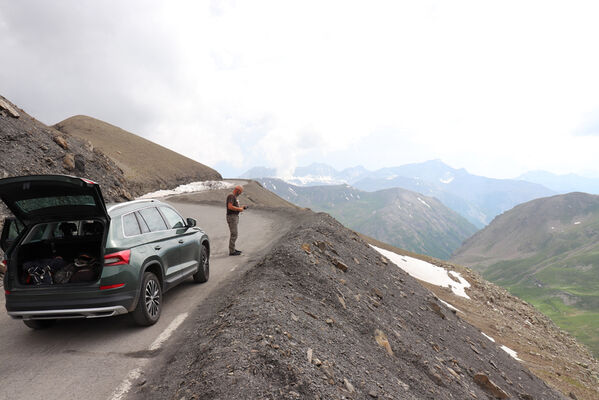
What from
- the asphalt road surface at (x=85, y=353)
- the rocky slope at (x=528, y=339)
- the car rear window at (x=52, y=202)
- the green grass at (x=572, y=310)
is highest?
the car rear window at (x=52, y=202)

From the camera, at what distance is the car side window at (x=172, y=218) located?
7840 millimetres

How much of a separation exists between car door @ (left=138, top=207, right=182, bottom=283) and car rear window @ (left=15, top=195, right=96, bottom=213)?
116 centimetres

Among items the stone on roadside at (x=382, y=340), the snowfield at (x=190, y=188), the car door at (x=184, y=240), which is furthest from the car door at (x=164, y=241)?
the snowfield at (x=190, y=188)

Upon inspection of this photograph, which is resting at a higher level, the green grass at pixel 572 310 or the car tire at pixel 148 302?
the car tire at pixel 148 302

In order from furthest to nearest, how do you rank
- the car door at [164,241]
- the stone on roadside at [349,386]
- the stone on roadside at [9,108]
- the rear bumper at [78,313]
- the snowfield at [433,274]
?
the snowfield at [433,274] < the stone on roadside at [9,108] < the car door at [164,241] < the rear bumper at [78,313] < the stone on roadside at [349,386]

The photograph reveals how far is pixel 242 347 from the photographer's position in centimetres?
462

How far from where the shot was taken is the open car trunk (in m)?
5.86

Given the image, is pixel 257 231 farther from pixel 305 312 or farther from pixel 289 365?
pixel 289 365

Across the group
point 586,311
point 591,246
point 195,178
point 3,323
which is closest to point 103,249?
point 3,323

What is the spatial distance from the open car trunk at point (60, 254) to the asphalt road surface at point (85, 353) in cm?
114

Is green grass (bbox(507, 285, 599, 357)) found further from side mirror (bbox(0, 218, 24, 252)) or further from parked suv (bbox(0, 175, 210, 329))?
side mirror (bbox(0, 218, 24, 252))

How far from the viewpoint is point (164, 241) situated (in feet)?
23.5

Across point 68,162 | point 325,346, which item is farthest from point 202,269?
point 68,162

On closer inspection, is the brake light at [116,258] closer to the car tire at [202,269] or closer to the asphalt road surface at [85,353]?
the asphalt road surface at [85,353]
